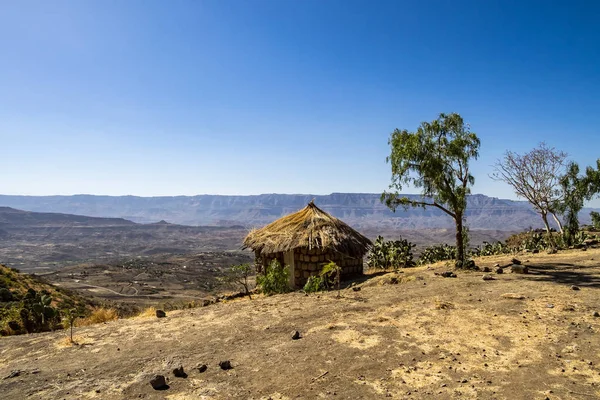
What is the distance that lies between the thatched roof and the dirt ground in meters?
6.37

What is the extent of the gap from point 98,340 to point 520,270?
14.8 meters

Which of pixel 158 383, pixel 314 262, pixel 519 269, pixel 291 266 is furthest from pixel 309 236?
pixel 158 383

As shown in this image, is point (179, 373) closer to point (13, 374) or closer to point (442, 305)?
point (13, 374)

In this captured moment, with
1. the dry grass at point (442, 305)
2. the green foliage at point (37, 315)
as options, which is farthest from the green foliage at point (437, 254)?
the green foliage at point (37, 315)

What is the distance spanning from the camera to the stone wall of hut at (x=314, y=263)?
1855 centimetres

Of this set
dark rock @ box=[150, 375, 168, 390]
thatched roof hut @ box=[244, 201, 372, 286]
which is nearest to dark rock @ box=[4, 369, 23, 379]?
dark rock @ box=[150, 375, 168, 390]

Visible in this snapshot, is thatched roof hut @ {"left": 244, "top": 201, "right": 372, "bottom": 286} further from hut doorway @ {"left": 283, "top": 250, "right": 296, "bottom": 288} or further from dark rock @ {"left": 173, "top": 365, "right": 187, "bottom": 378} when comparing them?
dark rock @ {"left": 173, "top": 365, "right": 187, "bottom": 378}

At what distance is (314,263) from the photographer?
61.0 feet

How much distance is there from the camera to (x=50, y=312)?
12602 mm

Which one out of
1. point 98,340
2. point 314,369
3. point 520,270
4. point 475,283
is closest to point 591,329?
point 475,283

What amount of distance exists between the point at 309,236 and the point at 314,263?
1.38 meters

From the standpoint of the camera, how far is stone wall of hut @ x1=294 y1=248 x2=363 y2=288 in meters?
18.5

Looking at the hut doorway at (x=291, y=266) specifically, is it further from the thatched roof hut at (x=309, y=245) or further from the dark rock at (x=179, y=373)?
the dark rock at (x=179, y=373)

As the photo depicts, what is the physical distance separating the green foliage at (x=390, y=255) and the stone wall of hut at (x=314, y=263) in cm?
524
